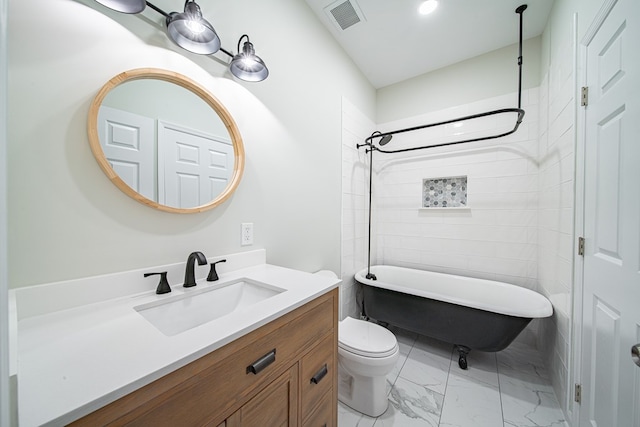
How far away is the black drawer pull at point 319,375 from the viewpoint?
2.97 ft

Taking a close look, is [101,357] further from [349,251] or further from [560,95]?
[560,95]

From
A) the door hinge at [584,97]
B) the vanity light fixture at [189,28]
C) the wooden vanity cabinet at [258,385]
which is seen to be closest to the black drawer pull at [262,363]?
the wooden vanity cabinet at [258,385]

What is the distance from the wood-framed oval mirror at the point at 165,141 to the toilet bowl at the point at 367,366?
1.16 m

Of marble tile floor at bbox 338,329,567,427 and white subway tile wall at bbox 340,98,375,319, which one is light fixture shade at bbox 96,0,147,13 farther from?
marble tile floor at bbox 338,329,567,427

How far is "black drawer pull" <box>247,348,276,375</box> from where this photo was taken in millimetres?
661

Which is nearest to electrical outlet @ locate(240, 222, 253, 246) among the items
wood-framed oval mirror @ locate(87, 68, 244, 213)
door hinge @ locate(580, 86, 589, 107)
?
wood-framed oval mirror @ locate(87, 68, 244, 213)

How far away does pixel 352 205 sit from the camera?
89.5 inches

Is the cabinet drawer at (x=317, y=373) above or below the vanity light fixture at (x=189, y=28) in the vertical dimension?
below

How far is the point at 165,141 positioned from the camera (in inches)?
38.6

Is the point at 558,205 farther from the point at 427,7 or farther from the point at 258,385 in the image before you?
the point at 258,385

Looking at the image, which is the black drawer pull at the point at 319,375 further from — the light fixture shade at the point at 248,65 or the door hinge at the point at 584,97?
the door hinge at the point at 584,97

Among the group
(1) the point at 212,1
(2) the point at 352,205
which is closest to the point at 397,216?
(2) the point at 352,205

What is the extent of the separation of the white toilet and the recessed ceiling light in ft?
7.80

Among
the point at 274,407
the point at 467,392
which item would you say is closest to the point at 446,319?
the point at 467,392
